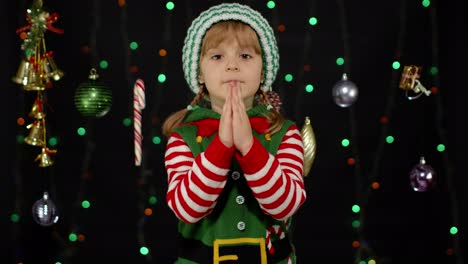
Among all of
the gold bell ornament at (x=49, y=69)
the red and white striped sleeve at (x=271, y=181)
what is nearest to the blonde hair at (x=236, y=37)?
the red and white striped sleeve at (x=271, y=181)

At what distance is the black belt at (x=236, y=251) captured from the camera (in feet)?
5.18

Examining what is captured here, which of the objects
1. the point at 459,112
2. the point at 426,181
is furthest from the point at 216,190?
the point at 459,112

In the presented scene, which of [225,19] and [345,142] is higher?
[225,19]

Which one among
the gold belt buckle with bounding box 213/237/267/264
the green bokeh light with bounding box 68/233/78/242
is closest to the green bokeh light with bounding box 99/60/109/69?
the green bokeh light with bounding box 68/233/78/242

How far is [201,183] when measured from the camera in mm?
1446

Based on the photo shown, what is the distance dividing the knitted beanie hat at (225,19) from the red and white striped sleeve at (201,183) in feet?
0.98

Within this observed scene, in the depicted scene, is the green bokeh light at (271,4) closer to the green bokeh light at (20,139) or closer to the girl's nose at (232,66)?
the green bokeh light at (20,139)

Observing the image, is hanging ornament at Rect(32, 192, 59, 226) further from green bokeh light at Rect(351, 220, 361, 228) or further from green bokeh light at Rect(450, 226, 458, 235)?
green bokeh light at Rect(450, 226, 458, 235)

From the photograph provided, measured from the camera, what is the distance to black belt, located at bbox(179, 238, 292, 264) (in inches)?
62.2

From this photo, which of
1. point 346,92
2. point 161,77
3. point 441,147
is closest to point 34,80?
point 161,77

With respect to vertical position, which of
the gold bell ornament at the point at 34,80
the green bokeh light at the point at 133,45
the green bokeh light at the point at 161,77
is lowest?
the gold bell ornament at the point at 34,80

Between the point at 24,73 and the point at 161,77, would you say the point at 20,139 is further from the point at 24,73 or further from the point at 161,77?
the point at 161,77

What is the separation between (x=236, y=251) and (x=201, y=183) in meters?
0.24

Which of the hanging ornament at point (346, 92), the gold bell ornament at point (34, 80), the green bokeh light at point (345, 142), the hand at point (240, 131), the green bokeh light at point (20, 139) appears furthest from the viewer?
the green bokeh light at point (345, 142)
